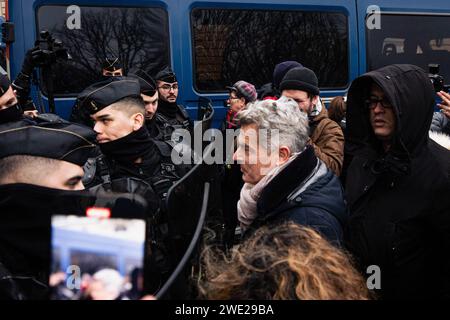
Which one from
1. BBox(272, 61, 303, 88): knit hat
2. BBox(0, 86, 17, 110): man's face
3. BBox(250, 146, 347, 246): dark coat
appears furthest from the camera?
BBox(272, 61, 303, 88): knit hat

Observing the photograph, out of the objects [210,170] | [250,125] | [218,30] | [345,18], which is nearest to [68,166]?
[210,170]

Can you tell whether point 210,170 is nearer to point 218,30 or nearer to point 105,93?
point 105,93

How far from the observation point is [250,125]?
1.85 m

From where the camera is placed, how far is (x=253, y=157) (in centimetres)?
180

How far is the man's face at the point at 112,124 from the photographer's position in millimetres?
2121

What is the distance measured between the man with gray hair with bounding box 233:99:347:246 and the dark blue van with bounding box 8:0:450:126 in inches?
110

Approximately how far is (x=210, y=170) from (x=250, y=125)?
703 mm

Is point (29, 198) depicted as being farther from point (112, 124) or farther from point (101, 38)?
point (101, 38)

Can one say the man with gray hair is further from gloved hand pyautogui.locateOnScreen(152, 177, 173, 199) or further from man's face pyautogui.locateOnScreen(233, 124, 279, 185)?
gloved hand pyautogui.locateOnScreen(152, 177, 173, 199)

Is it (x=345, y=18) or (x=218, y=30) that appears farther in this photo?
(x=345, y=18)

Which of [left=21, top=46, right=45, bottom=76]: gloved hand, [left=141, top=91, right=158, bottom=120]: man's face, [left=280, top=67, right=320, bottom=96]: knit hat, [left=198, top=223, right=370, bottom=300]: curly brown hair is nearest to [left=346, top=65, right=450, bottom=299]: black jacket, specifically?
[left=198, top=223, right=370, bottom=300]: curly brown hair

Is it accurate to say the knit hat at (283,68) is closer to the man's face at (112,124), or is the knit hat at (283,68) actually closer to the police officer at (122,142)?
the police officer at (122,142)

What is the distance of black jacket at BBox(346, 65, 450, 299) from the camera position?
168 cm
